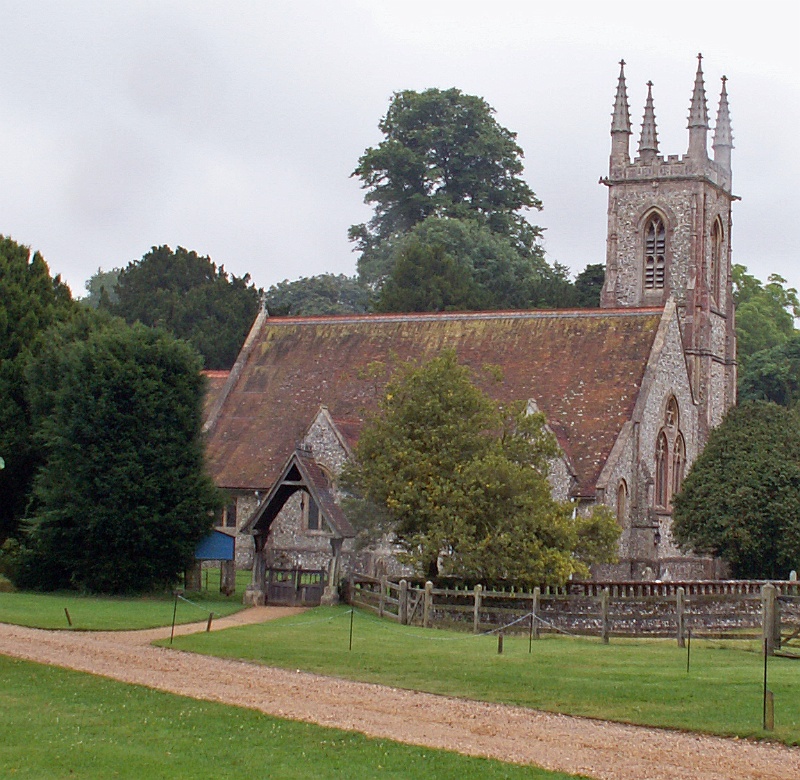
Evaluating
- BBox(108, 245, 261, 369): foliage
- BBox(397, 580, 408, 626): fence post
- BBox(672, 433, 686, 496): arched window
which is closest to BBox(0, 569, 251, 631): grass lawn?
BBox(397, 580, 408, 626): fence post

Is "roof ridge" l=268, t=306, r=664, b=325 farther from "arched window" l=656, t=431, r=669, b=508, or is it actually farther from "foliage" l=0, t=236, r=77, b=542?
"foliage" l=0, t=236, r=77, b=542

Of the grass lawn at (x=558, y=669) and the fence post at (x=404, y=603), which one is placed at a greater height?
Answer: the fence post at (x=404, y=603)

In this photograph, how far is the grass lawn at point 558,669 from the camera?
56.3ft

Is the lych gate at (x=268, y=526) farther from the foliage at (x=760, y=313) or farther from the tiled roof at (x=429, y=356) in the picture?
the foliage at (x=760, y=313)

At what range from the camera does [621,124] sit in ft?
196

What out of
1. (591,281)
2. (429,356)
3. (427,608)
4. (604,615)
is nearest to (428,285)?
(591,281)

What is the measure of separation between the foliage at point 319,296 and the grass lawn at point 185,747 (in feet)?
247

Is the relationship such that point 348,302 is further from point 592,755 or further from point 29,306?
point 592,755

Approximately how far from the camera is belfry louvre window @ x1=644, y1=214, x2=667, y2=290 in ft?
188

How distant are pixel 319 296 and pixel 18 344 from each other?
58088 mm

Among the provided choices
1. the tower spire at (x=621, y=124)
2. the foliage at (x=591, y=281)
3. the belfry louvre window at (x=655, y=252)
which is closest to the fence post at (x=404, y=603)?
the belfry louvre window at (x=655, y=252)

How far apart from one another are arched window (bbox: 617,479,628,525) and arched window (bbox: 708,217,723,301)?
16.3m

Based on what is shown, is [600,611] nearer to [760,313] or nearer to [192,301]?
[192,301]

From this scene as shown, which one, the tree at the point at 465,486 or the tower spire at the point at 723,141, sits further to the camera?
the tower spire at the point at 723,141
